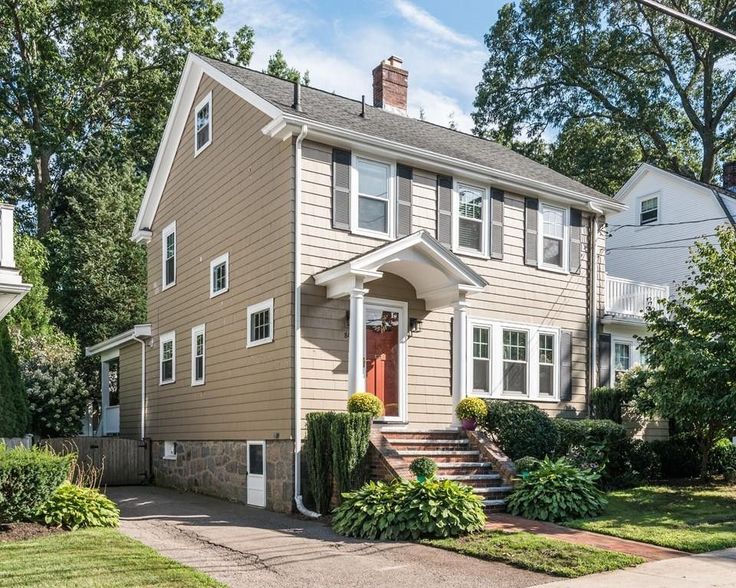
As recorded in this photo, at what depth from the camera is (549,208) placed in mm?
16484

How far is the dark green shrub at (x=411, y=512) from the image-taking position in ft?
31.0

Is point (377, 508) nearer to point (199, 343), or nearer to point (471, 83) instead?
point (199, 343)

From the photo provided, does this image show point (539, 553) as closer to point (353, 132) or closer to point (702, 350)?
point (702, 350)

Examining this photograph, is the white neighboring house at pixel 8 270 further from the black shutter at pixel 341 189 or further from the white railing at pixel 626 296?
the white railing at pixel 626 296

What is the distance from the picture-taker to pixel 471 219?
15.1 m

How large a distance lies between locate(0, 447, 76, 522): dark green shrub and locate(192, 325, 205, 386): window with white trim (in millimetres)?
6124

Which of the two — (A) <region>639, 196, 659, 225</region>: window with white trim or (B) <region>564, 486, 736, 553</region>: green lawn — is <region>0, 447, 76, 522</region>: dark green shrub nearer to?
(B) <region>564, 486, 736, 553</region>: green lawn

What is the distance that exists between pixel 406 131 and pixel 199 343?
19.9 ft

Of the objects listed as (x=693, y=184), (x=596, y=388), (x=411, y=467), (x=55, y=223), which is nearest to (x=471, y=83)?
(x=693, y=184)

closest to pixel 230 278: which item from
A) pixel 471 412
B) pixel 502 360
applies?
pixel 471 412

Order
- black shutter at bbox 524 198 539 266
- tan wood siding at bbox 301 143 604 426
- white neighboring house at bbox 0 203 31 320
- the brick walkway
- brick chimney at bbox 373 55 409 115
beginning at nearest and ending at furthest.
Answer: the brick walkway < white neighboring house at bbox 0 203 31 320 < tan wood siding at bbox 301 143 604 426 < black shutter at bbox 524 198 539 266 < brick chimney at bbox 373 55 409 115

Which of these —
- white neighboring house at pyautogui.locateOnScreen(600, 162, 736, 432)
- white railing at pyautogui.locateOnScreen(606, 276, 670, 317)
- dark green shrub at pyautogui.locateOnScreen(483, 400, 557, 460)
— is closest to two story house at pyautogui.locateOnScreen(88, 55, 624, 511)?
white railing at pyautogui.locateOnScreen(606, 276, 670, 317)

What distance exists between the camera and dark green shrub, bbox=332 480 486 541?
9.45m

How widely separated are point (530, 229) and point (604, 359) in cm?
358
